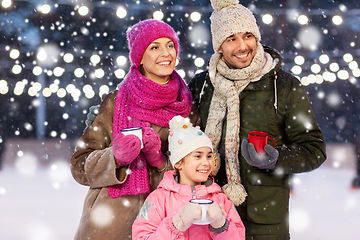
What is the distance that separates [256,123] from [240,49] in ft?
1.44

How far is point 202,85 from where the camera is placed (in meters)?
2.52

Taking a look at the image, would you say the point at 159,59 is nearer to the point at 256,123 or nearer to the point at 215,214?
the point at 256,123

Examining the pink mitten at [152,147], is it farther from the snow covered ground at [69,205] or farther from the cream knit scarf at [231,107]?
the snow covered ground at [69,205]

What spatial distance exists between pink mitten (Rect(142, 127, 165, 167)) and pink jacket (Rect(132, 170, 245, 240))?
139 millimetres

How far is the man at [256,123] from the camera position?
2.10 metres

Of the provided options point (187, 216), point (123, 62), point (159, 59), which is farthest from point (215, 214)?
point (123, 62)

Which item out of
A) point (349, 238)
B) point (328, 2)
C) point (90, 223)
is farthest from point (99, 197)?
point (328, 2)

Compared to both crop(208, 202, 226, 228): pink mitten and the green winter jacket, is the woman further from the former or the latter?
crop(208, 202, 226, 228): pink mitten

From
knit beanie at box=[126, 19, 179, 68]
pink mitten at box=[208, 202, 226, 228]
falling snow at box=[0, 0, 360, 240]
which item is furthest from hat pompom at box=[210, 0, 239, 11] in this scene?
falling snow at box=[0, 0, 360, 240]

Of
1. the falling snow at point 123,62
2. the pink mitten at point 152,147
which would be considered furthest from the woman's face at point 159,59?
the falling snow at point 123,62

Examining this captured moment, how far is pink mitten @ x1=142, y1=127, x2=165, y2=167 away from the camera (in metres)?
1.96

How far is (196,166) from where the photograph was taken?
1953mm

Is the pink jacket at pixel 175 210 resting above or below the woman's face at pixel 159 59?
below

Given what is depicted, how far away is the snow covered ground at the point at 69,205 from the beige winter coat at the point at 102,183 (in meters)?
1.88
